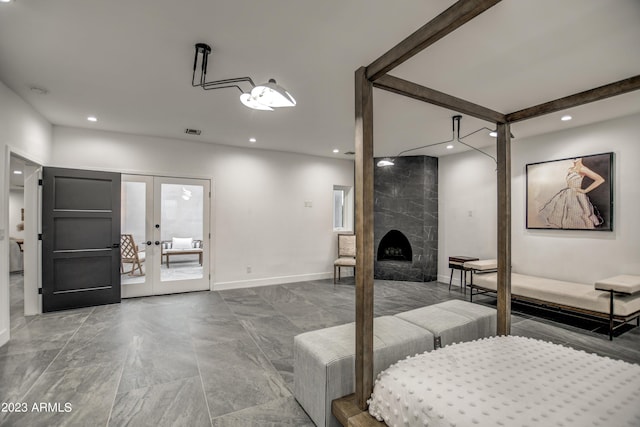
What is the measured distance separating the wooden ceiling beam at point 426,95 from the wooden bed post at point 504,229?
10.2 inches

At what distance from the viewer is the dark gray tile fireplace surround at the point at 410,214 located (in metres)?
6.23

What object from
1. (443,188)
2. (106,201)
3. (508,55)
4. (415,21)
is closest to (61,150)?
(106,201)

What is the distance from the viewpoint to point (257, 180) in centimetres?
581

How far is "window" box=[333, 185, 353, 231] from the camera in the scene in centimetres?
699

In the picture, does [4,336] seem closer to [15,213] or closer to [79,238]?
[79,238]

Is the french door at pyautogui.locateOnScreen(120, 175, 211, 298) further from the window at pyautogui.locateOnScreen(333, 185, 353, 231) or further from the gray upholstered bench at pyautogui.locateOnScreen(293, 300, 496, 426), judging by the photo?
the gray upholstered bench at pyautogui.locateOnScreen(293, 300, 496, 426)

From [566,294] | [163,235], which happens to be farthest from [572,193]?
[163,235]

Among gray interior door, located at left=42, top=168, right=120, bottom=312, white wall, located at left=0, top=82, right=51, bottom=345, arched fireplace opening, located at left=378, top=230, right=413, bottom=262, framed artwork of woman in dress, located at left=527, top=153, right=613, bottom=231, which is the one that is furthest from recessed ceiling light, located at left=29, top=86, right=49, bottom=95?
framed artwork of woman in dress, located at left=527, top=153, right=613, bottom=231

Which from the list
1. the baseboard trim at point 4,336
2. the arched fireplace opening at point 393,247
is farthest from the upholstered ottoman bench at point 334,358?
the arched fireplace opening at point 393,247

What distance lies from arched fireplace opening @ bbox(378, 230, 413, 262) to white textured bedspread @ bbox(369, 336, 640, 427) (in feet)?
15.7

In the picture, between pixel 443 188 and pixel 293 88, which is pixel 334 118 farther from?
pixel 443 188

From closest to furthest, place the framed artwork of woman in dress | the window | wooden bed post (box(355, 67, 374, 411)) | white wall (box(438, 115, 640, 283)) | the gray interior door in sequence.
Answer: wooden bed post (box(355, 67, 374, 411)) → white wall (box(438, 115, 640, 283)) → the framed artwork of woman in dress → the gray interior door → the window

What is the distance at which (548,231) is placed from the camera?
4516mm

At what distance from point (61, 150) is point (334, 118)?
4.17m
